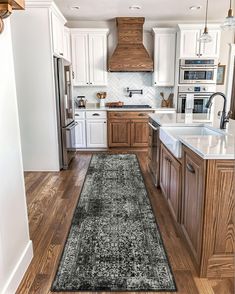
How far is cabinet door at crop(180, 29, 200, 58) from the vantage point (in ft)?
16.2

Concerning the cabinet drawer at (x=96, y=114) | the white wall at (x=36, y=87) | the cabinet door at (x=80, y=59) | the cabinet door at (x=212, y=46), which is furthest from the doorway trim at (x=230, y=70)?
the white wall at (x=36, y=87)

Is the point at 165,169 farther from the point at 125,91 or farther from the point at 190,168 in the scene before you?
the point at 125,91

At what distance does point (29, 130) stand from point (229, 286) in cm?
347

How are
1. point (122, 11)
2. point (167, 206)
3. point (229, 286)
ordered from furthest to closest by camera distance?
point (122, 11) → point (167, 206) → point (229, 286)

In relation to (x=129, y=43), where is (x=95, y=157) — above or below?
below

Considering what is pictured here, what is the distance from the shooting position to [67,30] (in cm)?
497

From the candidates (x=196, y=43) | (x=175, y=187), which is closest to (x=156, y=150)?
(x=175, y=187)

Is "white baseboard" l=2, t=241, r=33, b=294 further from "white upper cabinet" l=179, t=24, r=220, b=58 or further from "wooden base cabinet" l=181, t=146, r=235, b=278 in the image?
"white upper cabinet" l=179, t=24, r=220, b=58

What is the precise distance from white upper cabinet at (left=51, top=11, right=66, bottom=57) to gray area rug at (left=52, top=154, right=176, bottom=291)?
2.30m

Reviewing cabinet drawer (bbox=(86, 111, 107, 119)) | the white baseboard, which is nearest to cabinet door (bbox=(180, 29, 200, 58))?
cabinet drawer (bbox=(86, 111, 107, 119))

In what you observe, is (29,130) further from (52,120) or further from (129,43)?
(129,43)

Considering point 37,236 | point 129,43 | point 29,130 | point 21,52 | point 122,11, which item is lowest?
point 37,236

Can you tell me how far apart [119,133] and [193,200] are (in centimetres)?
361

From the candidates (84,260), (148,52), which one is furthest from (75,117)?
(84,260)
